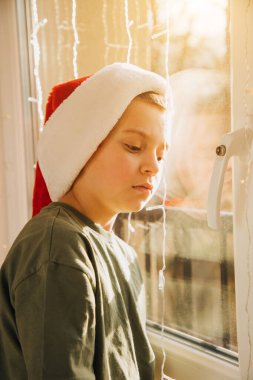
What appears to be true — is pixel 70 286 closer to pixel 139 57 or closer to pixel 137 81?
pixel 137 81

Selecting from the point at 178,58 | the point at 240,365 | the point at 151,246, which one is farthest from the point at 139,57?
the point at 240,365

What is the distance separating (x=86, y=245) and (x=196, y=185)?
40 cm

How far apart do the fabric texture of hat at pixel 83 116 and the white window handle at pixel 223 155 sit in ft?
0.51

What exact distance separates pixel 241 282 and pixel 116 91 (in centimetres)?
44

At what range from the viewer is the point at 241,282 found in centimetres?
75

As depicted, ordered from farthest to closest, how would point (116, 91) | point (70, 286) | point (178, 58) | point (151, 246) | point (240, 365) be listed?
point (151, 246), point (178, 58), point (240, 365), point (116, 91), point (70, 286)

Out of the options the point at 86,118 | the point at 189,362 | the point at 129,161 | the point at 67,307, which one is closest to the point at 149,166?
the point at 129,161

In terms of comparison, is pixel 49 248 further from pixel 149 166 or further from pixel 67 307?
pixel 149 166

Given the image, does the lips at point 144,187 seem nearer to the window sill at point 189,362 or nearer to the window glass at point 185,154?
the window glass at point 185,154

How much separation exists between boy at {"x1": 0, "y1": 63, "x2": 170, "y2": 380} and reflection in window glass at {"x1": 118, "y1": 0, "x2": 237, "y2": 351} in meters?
0.22

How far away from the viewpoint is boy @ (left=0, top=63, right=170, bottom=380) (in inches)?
21.5

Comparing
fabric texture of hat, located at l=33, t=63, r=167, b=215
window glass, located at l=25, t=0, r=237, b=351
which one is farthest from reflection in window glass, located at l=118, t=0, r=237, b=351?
fabric texture of hat, located at l=33, t=63, r=167, b=215

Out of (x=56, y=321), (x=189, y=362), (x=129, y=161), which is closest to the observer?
(x=56, y=321)

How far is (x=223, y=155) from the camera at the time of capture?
2.36ft
